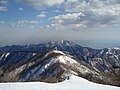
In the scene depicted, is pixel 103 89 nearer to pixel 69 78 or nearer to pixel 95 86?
pixel 95 86

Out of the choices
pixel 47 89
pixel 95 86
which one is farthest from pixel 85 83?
pixel 47 89

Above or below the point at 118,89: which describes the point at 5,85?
above

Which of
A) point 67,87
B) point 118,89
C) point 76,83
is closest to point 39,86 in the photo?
point 67,87

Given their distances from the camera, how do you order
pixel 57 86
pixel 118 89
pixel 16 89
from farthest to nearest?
pixel 118 89, pixel 57 86, pixel 16 89

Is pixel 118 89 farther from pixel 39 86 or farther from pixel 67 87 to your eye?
pixel 39 86

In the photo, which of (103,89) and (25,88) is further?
(103,89)

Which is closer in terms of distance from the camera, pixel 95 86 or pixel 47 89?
pixel 47 89

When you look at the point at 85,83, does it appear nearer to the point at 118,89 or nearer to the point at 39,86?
the point at 118,89

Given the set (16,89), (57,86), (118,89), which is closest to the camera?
(16,89)

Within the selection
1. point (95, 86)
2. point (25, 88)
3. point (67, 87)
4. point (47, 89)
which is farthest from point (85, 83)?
point (25, 88)
